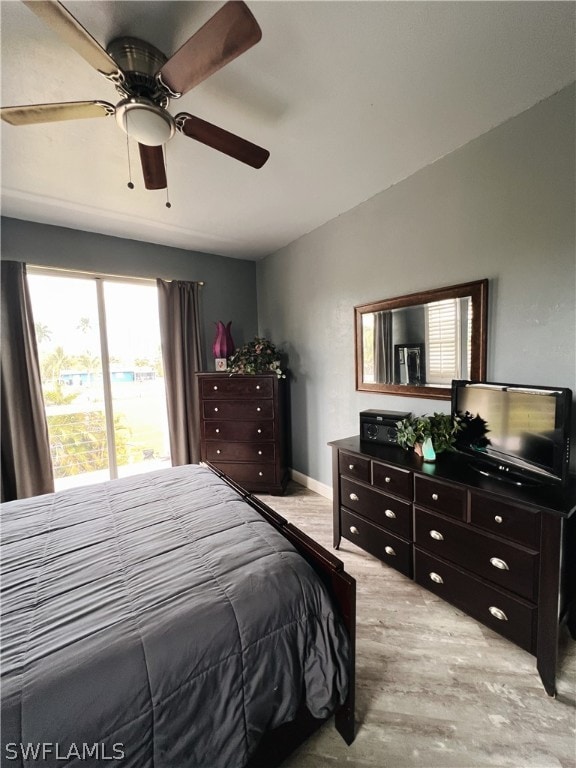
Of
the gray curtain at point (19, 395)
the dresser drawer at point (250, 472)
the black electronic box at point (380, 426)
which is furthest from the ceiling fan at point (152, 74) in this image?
the dresser drawer at point (250, 472)

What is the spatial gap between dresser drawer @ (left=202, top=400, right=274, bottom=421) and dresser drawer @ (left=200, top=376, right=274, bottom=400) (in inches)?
2.6

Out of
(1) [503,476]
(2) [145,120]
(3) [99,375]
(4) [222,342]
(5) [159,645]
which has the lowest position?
(5) [159,645]

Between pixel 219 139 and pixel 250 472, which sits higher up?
pixel 219 139

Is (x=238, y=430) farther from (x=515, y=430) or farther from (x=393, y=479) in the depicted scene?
(x=515, y=430)

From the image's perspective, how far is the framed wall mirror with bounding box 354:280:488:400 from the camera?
1894 millimetres

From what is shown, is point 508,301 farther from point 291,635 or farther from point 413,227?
point 291,635

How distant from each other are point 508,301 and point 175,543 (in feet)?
7.21

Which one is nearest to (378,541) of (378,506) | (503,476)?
(378,506)

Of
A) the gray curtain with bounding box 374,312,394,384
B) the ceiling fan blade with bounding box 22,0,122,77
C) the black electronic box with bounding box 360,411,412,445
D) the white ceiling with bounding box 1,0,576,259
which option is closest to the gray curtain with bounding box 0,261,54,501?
the white ceiling with bounding box 1,0,576,259

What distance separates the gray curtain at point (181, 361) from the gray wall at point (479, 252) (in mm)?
1428

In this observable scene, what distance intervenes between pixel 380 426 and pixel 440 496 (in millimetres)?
662

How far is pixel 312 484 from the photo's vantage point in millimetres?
3381

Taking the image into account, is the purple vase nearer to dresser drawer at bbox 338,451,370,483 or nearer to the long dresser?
dresser drawer at bbox 338,451,370,483

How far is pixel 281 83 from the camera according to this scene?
1405 millimetres
